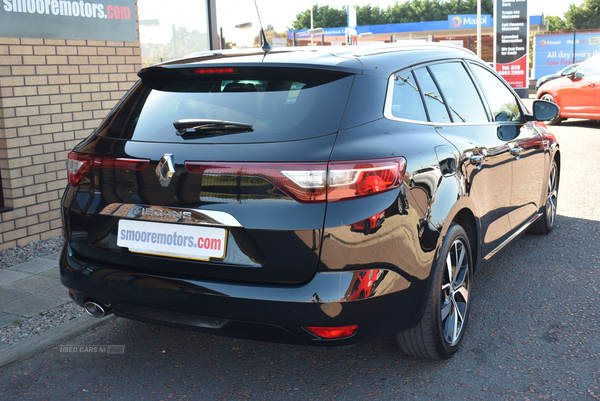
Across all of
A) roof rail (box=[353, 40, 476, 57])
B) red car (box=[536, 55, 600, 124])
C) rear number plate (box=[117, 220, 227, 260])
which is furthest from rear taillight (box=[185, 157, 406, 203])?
red car (box=[536, 55, 600, 124])

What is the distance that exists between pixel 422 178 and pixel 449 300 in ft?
2.74

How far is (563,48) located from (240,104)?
1438 inches

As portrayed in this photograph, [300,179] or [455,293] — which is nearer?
[300,179]

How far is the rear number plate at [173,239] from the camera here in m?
2.50

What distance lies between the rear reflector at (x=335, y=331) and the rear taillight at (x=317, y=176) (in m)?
0.55

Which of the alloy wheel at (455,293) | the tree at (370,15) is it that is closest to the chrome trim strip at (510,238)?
the alloy wheel at (455,293)

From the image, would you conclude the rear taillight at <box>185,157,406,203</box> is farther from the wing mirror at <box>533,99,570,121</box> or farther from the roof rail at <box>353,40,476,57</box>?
the wing mirror at <box>533,99,570,121</box>

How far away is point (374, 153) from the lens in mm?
2535

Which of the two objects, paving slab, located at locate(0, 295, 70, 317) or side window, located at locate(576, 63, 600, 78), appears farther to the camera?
side window, located at locate(576, 63, 600, 78)

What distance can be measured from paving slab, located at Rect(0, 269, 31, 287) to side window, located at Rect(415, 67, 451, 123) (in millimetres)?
3385

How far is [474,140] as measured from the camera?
140 inches

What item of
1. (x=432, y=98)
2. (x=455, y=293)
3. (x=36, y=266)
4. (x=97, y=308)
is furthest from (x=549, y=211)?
(x=36, y=266)

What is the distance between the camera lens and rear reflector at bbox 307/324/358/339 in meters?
2.51

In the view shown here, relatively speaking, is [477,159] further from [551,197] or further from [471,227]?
[551,197]
